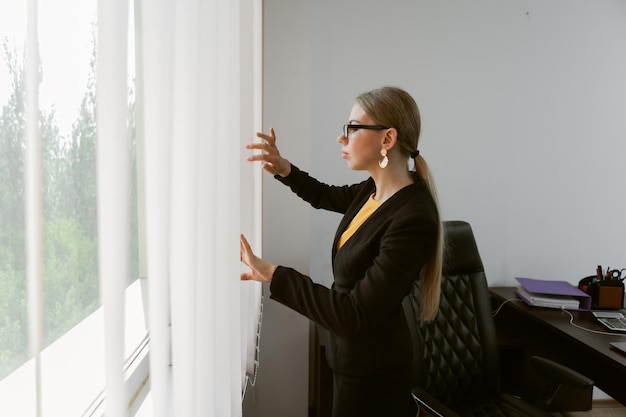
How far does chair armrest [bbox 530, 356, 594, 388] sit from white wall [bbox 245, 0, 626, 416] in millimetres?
865

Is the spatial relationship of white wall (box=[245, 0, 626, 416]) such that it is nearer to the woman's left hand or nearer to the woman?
the woman

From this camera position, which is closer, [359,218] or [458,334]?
[359,218]

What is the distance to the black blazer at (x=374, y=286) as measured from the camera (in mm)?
1085

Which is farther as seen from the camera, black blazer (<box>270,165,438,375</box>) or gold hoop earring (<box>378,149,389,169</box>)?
gold hoop earring (<box>378,149,389,169</box>)

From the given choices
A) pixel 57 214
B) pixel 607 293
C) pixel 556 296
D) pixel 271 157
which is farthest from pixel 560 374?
pixel 57 214

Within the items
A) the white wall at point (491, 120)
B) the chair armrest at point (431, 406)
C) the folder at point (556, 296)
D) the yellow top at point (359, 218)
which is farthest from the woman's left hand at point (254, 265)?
the folder at point (556, 296)

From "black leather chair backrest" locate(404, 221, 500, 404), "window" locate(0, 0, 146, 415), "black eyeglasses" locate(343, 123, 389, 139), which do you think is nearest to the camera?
"window" locate(0, 0, 146, 415)

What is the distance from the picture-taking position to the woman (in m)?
1.09

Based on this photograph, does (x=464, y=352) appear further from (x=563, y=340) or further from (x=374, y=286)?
(x=374, y=286)

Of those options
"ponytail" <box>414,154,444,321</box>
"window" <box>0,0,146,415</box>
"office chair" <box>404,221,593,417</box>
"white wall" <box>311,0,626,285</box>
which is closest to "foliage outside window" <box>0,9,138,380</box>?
"window" <box>0,0,146,415</box>

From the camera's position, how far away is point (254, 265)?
1.07 m

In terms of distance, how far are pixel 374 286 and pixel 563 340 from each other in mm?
1378

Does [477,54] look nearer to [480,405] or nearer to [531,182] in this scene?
[531,182]

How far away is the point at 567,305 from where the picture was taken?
6.77 feet
